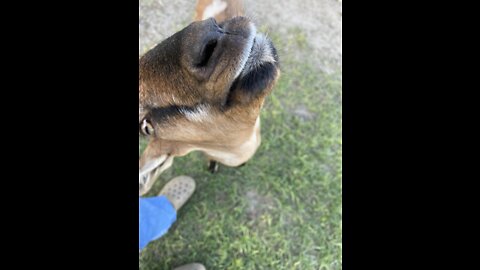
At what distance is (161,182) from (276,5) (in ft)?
5.92

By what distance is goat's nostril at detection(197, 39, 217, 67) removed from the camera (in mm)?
1318

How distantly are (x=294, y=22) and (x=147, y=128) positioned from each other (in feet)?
6.96

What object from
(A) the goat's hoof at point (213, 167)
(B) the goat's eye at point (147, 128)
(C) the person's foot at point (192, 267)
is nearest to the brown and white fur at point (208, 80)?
(B) the goat's eye at point (147, 128)

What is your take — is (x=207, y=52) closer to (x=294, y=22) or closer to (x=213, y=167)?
(x=213, y=167)

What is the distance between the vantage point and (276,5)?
3.23m

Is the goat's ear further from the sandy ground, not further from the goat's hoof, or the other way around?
the sandy ground

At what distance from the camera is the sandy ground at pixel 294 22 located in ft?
11.1

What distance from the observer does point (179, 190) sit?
3.15 m

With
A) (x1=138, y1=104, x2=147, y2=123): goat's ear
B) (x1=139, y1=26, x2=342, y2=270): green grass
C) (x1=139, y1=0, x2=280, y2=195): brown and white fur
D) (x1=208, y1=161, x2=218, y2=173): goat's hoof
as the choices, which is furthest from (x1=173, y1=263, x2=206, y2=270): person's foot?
(x1=138, y1=104, x2=147, y2=123): goat's ear

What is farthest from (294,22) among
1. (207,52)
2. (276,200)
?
(207,52)

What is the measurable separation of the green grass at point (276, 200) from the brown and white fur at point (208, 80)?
3.67ft

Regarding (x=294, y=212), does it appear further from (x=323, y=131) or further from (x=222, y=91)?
(x=222, y=91)

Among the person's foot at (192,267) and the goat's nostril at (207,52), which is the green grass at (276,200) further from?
the goat's nostril at (207,52)

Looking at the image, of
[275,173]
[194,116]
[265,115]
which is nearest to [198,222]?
[275,173]
